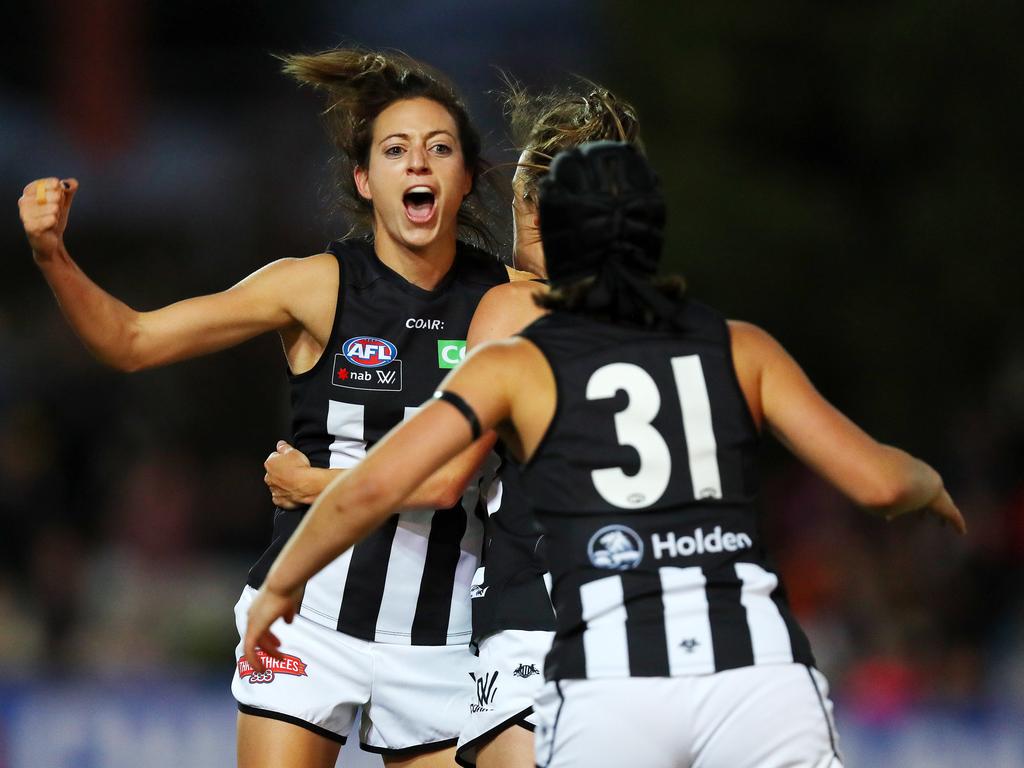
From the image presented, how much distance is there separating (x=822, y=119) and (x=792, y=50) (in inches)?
22.5

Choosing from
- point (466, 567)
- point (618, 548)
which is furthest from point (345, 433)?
point (618, 548)

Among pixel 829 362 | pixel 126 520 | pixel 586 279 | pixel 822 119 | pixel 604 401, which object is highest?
pixel 822 119

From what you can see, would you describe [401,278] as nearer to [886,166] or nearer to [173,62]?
[886,166]

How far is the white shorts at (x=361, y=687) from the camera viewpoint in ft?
12.9

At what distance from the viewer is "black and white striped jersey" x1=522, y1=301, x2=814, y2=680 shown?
2.81 meters

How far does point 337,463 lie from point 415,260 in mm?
612

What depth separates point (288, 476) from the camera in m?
3.91

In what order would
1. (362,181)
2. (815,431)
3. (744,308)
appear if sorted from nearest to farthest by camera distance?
(815,431) → (362,181) → (744,308)

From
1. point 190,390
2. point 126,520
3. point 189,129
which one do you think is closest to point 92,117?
point 189,129

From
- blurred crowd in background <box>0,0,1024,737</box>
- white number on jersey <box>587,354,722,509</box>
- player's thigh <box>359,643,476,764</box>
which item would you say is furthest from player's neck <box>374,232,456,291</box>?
blurred crowd in background <box>0,0,1024,737</box>

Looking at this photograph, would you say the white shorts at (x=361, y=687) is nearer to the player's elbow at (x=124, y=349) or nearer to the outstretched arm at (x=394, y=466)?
the player's elbow at (x=124, y=349)

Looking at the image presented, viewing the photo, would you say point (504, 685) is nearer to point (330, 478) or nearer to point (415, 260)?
point (330, 478)

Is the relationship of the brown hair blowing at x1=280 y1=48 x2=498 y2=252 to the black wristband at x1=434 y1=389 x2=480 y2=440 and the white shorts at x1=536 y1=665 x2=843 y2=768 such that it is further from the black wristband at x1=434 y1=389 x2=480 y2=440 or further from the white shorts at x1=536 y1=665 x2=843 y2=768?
the white shorts at x1=536 y1=665 x2=843 y2=768

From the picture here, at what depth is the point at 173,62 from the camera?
15242 millimetres
